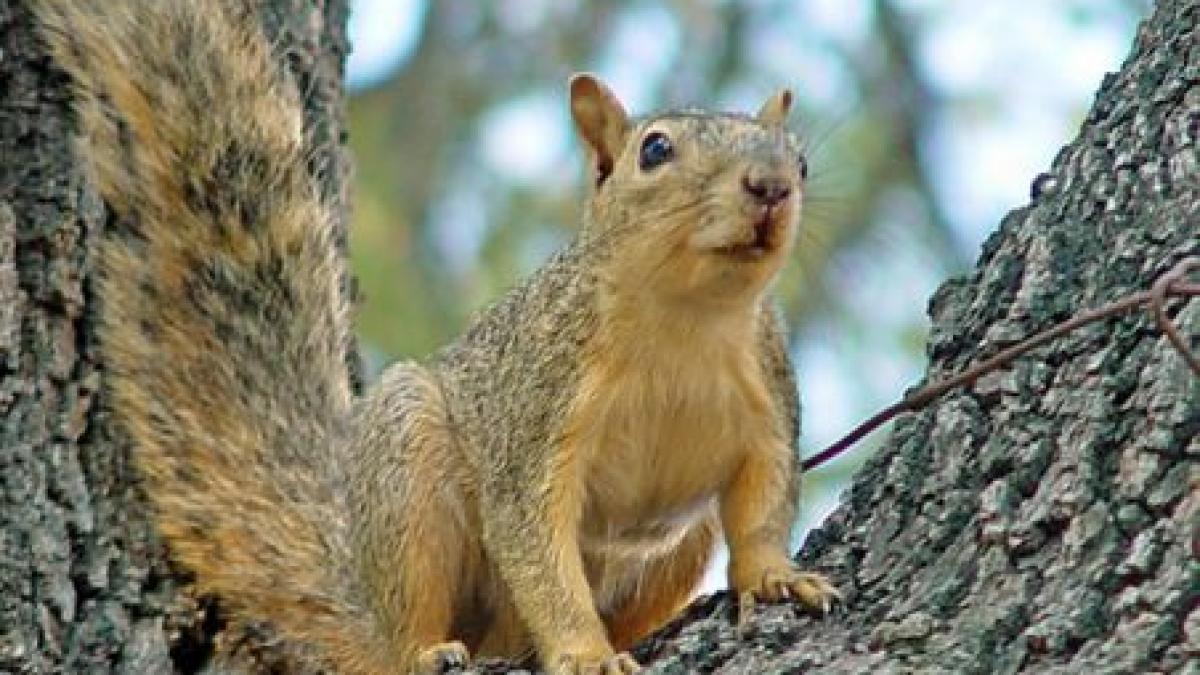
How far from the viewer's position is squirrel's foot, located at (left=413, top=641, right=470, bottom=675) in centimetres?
299

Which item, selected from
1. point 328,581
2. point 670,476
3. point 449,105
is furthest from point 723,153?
point 449,105

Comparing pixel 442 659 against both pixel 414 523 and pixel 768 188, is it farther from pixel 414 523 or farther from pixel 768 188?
pixel 768 188

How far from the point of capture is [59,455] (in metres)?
2.71

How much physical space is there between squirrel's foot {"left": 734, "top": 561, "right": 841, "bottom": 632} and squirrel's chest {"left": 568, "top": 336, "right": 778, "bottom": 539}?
0.28 m

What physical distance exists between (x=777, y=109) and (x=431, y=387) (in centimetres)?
66

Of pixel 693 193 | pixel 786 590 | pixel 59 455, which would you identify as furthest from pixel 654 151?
pixel 59 455

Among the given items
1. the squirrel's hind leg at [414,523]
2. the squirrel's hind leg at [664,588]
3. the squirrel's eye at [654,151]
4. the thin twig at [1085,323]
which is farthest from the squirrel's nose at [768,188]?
the squirrel's hind leg at [414,523]

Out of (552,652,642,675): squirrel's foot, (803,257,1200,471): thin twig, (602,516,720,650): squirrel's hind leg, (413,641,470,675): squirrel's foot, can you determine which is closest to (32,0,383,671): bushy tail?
(413,641,470,675): squirrel's foot

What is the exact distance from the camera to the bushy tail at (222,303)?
302cm

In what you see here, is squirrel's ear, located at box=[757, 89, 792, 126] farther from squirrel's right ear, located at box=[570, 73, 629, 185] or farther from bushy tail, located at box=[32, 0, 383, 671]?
bushy tail, located at box=[32, 0, 383, 671]

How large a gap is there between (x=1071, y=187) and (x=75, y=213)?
3.88 ft

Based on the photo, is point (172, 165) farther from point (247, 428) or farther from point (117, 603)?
point (117, 603)

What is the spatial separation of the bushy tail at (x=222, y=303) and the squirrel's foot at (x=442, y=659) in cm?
24

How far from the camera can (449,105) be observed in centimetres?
579
